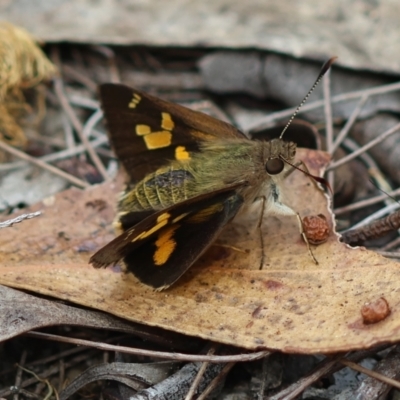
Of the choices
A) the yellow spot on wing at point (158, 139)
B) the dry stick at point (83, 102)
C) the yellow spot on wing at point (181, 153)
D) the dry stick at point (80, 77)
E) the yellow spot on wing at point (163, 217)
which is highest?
the dry stick at point (80, 77)

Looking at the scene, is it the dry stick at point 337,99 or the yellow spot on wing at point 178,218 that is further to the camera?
the dry stick at point 337,99

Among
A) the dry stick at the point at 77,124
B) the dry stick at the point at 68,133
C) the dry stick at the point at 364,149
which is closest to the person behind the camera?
the dry stick at the point at 364,149

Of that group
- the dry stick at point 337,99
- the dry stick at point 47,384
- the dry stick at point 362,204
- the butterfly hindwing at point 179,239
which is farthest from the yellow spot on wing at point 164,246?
the dry stick at point 337,99

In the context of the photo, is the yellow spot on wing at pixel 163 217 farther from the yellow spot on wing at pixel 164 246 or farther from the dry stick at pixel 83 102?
the dry stick at pixel 83 102

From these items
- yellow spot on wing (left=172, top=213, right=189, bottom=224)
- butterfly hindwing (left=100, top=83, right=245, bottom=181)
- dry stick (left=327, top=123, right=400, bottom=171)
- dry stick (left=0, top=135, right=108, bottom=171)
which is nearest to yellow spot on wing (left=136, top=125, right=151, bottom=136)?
butterfly hindwing (left=100, top=83, right=245, bottom=181)

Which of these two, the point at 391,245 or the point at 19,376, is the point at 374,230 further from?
the point at 19,376

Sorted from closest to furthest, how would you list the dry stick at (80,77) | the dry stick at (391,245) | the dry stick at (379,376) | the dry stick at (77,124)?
the dry stick at (379,376)
the dry stick at (391,245)
the dry stick at (77,124)
the dry stick at (80,77)
